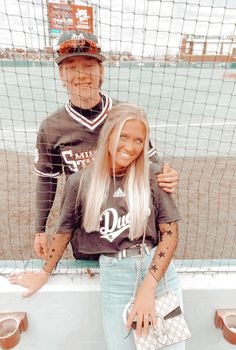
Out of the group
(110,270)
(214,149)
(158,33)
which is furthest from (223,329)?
(214,149)

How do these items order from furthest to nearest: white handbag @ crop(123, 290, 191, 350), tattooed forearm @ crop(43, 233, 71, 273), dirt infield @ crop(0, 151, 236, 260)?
dirt infield @ crop(0, 151, 236, 260), tattooed forearm @ crop(43, 233, 71, 273), white handbag @ crop(123, 290, 191, 350)

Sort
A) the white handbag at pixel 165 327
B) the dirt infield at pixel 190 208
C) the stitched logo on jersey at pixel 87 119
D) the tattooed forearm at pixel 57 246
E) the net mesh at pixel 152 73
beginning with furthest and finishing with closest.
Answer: the dirt infield at pixel 190 208 < the net mesh at pixel 152 73 < the stitched logo on jersey at pixel 87 119 < the tattooed forearm at pixel 57 246 < the white handbag at pixel 165 327

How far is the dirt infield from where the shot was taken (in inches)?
80.7

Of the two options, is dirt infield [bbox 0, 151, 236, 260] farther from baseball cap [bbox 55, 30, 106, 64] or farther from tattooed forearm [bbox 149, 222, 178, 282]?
→ baseball cap [bbox 55, 30, 106, 64]

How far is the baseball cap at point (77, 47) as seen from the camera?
3.76ft

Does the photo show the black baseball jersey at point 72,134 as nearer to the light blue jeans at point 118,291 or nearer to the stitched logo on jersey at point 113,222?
the stitched logo on jersey at point 113,222

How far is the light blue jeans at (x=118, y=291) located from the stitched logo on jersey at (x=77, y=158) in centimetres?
37

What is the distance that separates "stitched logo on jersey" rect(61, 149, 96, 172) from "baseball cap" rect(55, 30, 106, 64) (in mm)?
351

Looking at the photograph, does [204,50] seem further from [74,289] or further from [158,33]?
[74,289]

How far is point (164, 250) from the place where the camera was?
3.53ft

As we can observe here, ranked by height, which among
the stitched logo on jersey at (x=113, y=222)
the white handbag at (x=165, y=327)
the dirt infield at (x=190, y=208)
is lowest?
the dirt infield at (x=190, y=208)

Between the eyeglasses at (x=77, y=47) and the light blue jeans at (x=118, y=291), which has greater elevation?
the eyeglasses at (x=77, y=47)

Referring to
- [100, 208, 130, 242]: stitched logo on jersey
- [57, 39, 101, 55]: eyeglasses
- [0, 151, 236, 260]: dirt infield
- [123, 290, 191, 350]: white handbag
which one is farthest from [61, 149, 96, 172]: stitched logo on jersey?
[0, 151, 236, 260]: dirt infield

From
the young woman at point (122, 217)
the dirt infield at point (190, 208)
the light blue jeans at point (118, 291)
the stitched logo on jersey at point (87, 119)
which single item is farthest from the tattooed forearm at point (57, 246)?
the dirt infield at point (190, 208)
